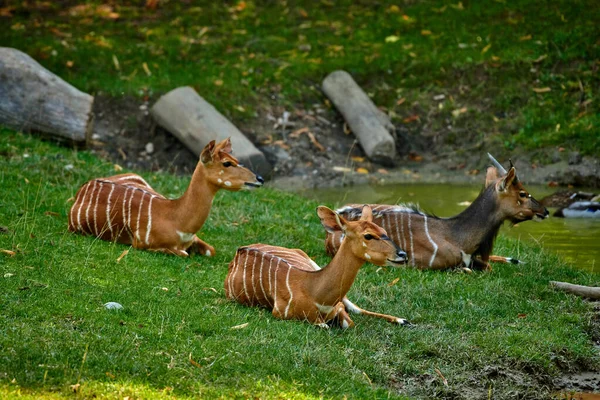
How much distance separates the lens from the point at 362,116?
559 inches

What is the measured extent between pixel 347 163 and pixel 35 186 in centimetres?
488

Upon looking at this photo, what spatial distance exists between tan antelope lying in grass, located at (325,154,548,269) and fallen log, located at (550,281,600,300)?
2.97ft

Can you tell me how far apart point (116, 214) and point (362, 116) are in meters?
5.92

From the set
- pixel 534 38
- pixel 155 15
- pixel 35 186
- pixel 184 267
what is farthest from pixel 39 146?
pixel 534 38

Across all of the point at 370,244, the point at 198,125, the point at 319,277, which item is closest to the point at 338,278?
the point at 319,277

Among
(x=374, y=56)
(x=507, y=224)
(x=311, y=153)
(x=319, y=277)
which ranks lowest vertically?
Result: (x=311, y=153)

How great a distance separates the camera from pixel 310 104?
15.1 m

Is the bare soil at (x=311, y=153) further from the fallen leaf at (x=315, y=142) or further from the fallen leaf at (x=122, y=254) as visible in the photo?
the fallen leaf at (x=122, y=254)

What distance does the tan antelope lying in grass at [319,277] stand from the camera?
6922mm

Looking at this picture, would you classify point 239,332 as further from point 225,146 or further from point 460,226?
point 460,226

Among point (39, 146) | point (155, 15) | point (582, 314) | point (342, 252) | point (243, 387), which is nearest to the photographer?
point (243, 387)

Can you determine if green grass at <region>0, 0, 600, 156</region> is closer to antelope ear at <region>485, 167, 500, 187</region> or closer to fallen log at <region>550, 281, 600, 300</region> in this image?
antelope ear at <region>485, 167, 500, 187</region>

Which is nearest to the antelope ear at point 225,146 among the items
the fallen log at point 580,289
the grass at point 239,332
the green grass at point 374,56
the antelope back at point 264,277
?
the grass at point 239,332

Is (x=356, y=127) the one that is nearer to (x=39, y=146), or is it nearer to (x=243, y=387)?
(x=39, y=146)
